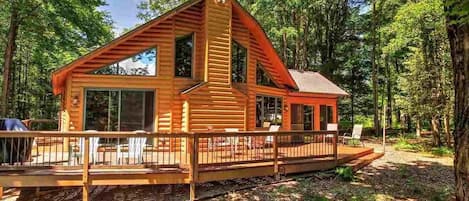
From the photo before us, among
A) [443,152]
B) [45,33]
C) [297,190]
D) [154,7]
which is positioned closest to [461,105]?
[297,190]

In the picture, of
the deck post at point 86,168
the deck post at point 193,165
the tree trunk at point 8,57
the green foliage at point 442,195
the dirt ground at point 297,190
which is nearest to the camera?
the deck post at point 86,168

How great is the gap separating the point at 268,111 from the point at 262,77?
1460 mm

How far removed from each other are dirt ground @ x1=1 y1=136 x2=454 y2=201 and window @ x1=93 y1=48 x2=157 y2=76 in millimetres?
3692

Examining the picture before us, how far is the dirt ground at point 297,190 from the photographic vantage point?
25.2 feet

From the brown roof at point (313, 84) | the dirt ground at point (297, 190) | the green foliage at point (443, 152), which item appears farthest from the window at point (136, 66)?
the green foliage at point (443, 152)

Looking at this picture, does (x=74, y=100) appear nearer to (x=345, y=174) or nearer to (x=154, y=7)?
(x=345, y=174)

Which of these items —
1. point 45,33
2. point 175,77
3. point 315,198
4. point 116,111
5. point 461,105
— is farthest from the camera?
point 45,33

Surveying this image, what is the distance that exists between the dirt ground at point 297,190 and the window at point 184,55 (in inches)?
162

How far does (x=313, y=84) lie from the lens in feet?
55.0

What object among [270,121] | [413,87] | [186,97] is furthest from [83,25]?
[413,87]

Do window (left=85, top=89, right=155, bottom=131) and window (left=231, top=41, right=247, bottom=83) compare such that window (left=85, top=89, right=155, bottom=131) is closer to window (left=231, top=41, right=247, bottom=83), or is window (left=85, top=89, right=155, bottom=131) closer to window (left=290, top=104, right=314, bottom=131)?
window (left=231, top=41, right=247, bottom=83)

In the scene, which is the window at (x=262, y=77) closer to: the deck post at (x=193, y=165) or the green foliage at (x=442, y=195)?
the deck post at (x=193, y=165)

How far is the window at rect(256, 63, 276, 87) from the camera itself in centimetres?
1307

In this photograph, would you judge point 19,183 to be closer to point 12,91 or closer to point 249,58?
point 249,58
